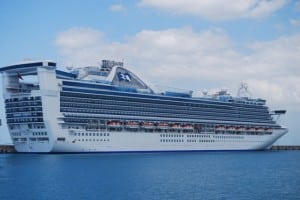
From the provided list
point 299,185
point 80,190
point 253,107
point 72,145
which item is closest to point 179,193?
point 80,190

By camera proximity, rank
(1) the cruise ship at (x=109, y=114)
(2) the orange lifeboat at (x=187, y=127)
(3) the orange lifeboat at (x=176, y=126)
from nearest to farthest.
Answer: (1) the cruise ship at (x=109, y=114) < (3) the orange lifeboat at (x=176, y=126) < (2) the orange lifeboat at (x=187, y=127)

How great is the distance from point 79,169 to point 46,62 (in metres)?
24.8

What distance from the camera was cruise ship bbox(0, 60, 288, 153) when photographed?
7644cm

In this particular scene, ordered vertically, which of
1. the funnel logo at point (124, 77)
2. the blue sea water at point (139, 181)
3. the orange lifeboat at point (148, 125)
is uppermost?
the funnel logo at point (124, 77)

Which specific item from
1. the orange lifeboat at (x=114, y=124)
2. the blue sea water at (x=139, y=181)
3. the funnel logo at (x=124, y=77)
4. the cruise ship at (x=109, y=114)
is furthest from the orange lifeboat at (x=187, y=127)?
the blue sea water at (x=139, y=181)

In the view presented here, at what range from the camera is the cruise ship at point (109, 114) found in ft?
251

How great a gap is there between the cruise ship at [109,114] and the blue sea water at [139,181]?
10452 mm

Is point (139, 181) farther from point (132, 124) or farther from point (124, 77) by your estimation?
point (124, 77)

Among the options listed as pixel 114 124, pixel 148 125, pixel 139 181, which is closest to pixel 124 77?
pixel 148 125

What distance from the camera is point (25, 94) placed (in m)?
78.9

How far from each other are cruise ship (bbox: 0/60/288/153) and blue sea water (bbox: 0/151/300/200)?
10452mm

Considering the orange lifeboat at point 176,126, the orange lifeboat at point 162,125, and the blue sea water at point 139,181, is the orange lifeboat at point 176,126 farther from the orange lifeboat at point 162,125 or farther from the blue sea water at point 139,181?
the blue sea water at point 139,181

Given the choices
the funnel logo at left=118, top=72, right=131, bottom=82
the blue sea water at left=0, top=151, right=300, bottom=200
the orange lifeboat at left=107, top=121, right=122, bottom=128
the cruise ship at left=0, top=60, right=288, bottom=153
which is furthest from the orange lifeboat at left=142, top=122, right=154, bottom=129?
the blue sea water at left=0, top=151, right=300, bottom=200

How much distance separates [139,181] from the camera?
47.8 m
